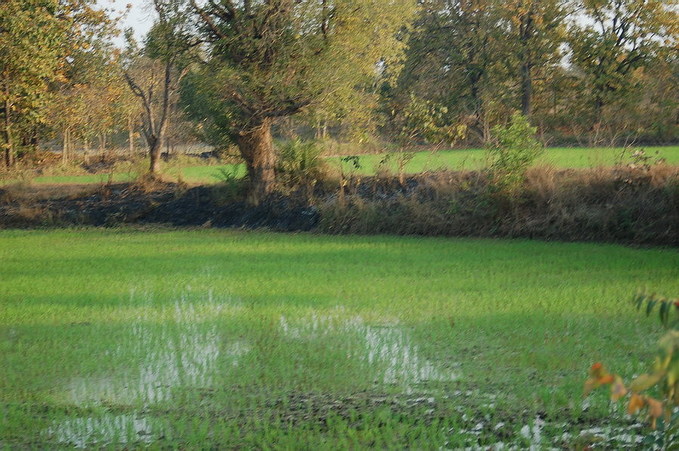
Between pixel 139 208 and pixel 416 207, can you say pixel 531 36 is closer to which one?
pixel 139 208

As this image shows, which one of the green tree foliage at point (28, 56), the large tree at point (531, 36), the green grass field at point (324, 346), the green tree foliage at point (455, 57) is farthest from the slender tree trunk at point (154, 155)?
the large tree at point (531, 36)

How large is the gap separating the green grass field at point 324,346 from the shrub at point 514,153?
2.29 meters

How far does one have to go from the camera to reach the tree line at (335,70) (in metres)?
20.8

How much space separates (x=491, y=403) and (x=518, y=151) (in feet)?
38.1

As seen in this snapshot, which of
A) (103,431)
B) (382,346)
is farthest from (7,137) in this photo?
(103,431)

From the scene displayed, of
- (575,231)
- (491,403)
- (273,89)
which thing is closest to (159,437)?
(491,403)

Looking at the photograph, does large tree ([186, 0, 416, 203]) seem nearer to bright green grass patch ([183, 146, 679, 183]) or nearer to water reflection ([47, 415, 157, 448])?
bright green grass patch ([183, 146, 679, 183])

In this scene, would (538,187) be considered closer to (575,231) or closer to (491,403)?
(575,231)

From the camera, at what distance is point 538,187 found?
58.3ft

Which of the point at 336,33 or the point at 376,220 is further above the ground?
the point at 336,33

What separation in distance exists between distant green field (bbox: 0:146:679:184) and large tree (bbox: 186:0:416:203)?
2.34m

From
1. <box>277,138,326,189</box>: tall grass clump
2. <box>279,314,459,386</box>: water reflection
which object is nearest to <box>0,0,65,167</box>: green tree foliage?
<box>277,138,326,189</box>: tall grass clump

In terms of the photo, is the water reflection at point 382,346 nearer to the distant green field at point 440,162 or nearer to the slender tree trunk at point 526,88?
the distant green field at point 440,162

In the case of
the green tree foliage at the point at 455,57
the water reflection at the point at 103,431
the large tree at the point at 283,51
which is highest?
the green tree foliage at the point at 455,57
